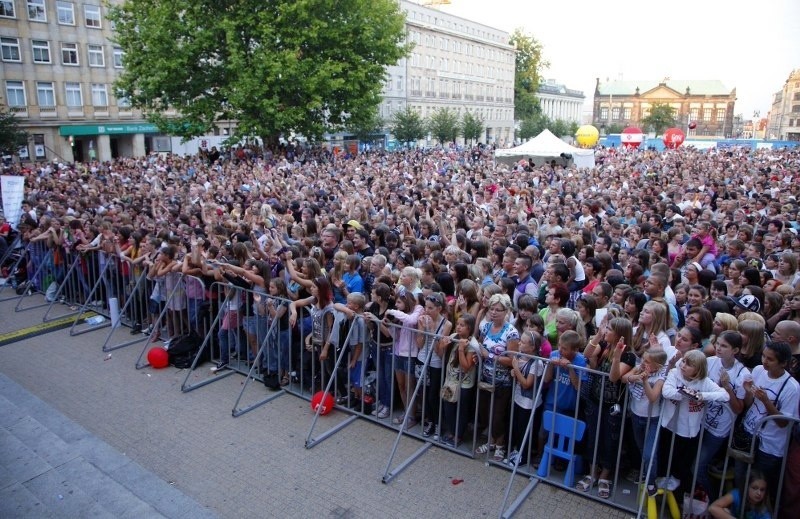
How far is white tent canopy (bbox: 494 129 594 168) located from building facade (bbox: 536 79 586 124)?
3265 inches

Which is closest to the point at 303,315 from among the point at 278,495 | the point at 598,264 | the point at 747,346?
the point at 278,495

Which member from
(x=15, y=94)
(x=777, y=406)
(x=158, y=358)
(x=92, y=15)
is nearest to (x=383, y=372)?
(x=158, y=358)

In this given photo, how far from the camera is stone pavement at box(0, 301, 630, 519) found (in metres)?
4.81

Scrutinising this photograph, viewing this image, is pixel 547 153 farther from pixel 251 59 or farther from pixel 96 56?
pixel 96 56

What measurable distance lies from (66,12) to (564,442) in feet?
149

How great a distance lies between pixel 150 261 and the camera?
27.4 feet

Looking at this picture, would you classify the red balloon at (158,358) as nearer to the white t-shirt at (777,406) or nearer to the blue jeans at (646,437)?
the blue jeans at (646,437)

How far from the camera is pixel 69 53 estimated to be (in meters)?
38.9

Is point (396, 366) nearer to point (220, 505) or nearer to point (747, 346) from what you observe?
point (220, 505)

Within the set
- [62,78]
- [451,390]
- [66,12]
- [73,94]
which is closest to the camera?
[451,390]

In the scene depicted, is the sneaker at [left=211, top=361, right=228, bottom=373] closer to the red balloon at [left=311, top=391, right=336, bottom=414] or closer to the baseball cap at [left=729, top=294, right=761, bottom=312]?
the red balloon at [left=311, top=391, right=336, bottom=414]

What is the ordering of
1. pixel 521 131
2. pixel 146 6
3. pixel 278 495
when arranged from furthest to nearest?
pixel 521 131 < pixel 146 6 < pixel 278 495

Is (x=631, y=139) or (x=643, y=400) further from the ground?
(x=631, y=139)

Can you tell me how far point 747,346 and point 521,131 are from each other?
7320cm
